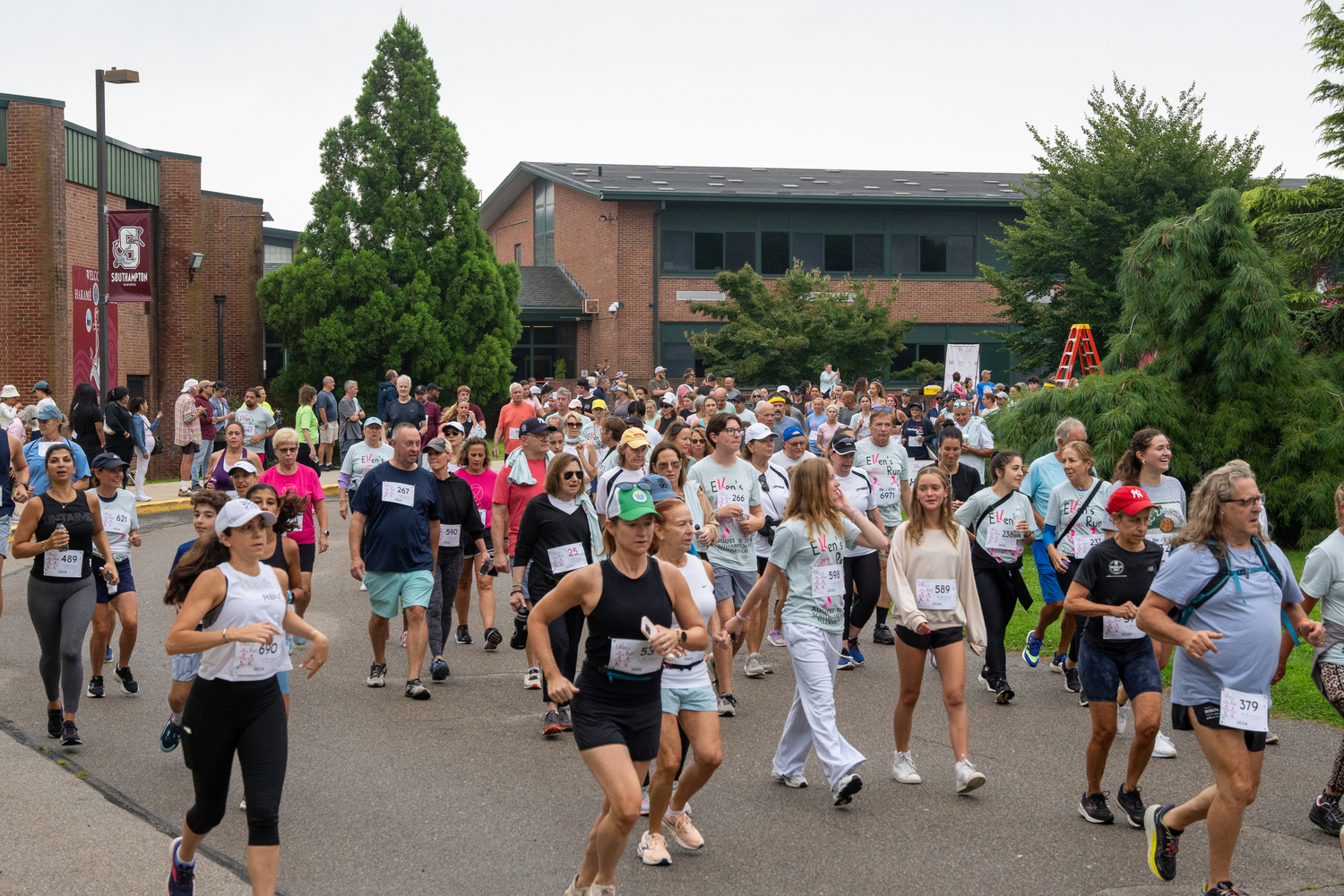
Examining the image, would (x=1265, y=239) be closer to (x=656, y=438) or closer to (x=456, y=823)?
(x=656, y=438)

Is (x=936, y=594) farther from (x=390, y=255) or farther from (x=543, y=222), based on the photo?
(x=543, y=222)

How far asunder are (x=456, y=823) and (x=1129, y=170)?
1195 inches

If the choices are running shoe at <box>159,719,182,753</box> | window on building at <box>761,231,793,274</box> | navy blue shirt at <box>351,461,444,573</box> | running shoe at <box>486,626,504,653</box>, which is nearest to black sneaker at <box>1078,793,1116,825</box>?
navy blue shirt at <box>351,461,444,573</box>

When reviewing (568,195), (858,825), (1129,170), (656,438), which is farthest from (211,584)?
(568,195)

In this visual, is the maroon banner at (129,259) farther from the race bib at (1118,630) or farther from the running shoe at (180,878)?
the race bib at (1118,630)

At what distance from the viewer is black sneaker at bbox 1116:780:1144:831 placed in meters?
6.32

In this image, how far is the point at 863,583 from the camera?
32.9 ft

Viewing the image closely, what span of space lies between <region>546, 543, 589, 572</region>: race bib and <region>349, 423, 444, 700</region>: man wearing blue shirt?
1412 mm

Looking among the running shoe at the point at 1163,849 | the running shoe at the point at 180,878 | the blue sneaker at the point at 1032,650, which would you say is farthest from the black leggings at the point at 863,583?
the running shoe at the point at 180,878

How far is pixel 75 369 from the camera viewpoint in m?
27.9

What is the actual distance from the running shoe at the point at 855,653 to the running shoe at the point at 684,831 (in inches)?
171

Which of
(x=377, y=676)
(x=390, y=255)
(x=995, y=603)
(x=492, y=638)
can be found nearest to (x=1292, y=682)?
(x=995, y=603)

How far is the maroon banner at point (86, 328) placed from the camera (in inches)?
1102

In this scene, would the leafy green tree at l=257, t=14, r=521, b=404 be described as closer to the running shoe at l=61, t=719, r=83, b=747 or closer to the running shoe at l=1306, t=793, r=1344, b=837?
the running shoe at l=61, t=719, r=83, b=747
